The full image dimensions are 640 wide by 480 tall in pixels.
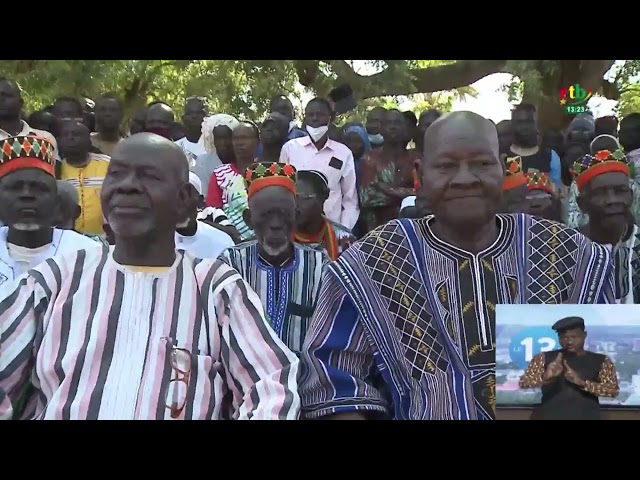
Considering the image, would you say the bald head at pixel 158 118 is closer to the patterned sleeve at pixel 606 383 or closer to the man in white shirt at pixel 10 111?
the man in white shirt at pixel 10 111

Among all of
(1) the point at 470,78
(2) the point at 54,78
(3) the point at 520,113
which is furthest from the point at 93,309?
(1) the point at 470,78

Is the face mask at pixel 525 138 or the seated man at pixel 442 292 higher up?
the face mask at pixel 525 138

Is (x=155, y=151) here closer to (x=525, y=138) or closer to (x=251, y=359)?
(x=251, y=359)

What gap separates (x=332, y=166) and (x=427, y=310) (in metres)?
3.15

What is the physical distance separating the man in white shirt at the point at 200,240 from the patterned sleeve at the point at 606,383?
2.36 metres

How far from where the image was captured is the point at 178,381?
2904 millimetres

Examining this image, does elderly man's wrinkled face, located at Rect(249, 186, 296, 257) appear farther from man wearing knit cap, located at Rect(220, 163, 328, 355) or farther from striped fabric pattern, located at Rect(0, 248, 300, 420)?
striped fabric pattern, located at Rect(0, 248, 300, 420)

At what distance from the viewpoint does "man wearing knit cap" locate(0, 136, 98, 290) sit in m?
4.06

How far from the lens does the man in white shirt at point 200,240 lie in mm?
4992

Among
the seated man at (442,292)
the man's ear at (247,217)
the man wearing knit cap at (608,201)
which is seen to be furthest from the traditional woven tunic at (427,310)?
the man's ear at (247,217)

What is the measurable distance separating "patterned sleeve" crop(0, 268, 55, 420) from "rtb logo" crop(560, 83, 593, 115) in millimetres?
6493

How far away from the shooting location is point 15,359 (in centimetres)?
292

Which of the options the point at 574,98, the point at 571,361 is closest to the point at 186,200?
the point at 571,361

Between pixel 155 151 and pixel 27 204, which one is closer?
pixel 155 151
